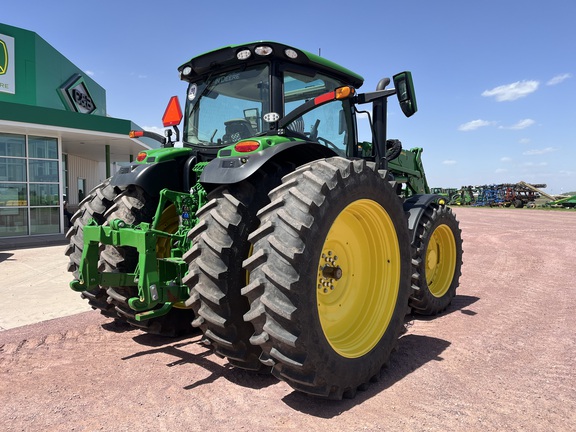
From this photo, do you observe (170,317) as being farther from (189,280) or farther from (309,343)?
(309,343)

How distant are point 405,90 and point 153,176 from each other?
250 centimetres

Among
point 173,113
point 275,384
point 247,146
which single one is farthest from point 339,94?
point 275,384

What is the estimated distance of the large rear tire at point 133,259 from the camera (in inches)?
141

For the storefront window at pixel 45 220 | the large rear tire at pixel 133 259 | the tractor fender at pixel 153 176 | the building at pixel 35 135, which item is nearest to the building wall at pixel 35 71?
the building at pixel 35 135

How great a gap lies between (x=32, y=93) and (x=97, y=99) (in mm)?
6302

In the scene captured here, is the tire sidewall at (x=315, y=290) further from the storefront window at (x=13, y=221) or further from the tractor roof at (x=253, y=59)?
the storefront window at (x=13, y=221)

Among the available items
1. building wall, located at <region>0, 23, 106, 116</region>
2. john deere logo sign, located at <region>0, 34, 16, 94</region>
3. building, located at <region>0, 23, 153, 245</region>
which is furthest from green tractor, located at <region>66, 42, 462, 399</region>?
building wall, located at <region>0, 23, 106, 116</region>

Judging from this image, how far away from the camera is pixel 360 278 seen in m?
3.51

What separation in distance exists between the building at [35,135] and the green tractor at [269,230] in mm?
10785

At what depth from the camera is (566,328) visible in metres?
4.41

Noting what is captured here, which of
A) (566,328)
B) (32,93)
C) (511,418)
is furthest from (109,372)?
(32,93)

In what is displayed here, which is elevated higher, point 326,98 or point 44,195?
point 326,98

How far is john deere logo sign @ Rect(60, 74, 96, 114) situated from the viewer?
19.0 m

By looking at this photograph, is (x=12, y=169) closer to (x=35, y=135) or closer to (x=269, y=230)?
(x=35, y=135)
